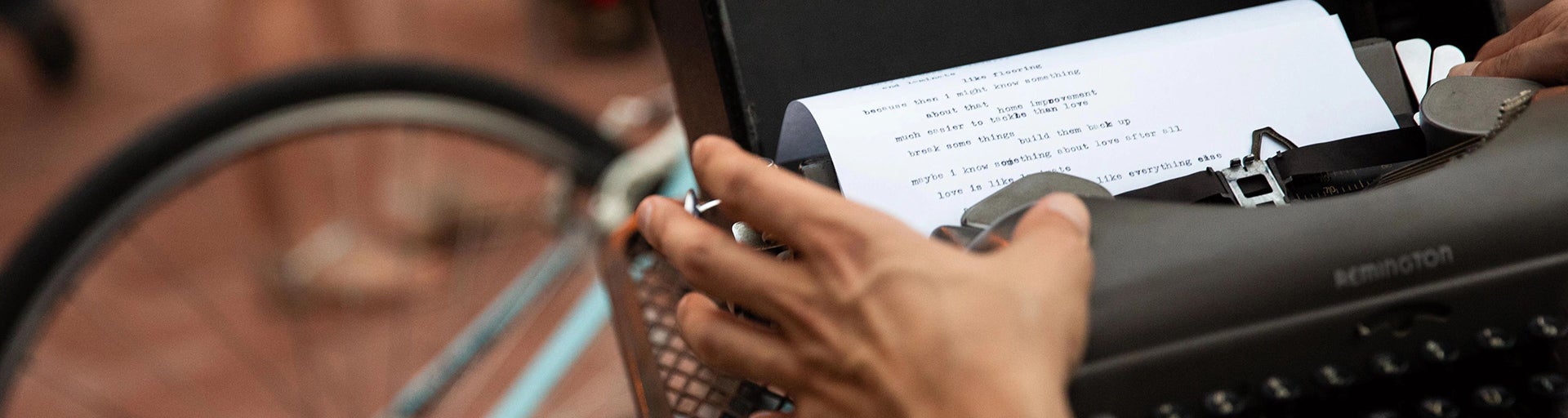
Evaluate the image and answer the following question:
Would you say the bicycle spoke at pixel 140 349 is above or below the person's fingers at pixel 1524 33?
above

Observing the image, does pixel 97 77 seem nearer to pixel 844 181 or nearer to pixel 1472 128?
pixel 844 181

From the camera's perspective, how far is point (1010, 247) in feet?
1.40

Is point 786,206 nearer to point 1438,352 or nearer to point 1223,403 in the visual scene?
point 1223,403

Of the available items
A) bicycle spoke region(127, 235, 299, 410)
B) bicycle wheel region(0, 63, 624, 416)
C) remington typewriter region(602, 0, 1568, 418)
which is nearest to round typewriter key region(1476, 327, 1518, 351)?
remington typewriter region(602, 0, 1568, 418)

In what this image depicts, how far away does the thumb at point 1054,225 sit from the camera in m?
0.43

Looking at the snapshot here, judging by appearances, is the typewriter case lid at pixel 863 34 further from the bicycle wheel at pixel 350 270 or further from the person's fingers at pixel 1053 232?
the bicycle wheel at pixel 350 270

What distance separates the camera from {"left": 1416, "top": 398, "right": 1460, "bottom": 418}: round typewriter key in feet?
1.65

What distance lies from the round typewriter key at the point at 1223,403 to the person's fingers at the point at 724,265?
0.63 ft

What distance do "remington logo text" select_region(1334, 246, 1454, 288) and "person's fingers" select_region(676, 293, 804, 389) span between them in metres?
0.25

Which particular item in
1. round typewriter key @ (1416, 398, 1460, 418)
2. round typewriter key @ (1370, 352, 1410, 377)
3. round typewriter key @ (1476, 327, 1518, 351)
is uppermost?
round typewriter key @ (1370, 352, 1410, 377)

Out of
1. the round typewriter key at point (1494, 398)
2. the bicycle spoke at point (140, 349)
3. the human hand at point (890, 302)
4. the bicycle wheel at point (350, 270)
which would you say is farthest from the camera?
the bicycle spoke at point (140, 349)

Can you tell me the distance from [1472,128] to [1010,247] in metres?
0.30

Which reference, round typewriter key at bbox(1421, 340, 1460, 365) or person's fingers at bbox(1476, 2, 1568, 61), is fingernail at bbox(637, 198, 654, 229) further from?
person's fingers at bbox(1476, 2, 1568, 61)

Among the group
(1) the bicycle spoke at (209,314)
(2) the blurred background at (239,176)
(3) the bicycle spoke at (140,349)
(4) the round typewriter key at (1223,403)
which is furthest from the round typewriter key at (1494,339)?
(3) the bicycle spoke at (140,349)
